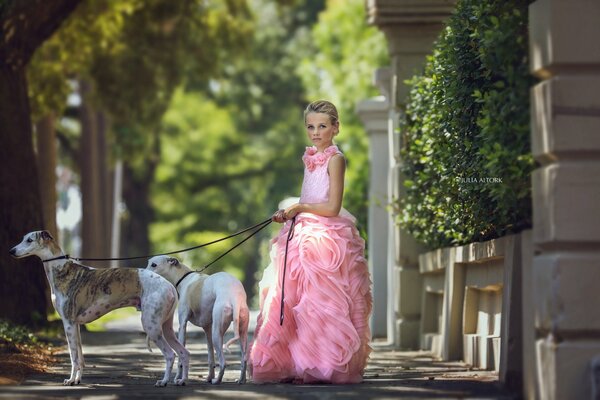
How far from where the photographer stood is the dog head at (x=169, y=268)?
1131 cm

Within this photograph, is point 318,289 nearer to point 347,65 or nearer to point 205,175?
point 347,65

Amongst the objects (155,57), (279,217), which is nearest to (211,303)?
(279,217)

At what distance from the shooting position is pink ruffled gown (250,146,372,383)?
10992mm

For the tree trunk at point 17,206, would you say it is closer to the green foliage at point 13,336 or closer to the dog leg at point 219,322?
the green foliage at point 13,336

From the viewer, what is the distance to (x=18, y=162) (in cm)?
1795

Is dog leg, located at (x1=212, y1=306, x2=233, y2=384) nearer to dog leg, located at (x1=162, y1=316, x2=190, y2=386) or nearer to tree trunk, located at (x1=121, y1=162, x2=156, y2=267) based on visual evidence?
dog leg, located at (x1=162, y1=316, x2=190, y2=386)

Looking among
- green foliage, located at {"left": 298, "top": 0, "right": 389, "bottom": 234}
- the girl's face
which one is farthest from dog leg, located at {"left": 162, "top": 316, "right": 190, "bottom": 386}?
green foliage, located at {"left": 298, "top": 0, "right": 389, "bottom": 234}

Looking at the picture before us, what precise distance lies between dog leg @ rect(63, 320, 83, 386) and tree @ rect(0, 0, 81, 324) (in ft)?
21.5

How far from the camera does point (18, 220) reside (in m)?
17.8

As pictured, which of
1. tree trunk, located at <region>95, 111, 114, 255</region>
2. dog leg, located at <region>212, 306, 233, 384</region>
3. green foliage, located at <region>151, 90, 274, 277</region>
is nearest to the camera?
dog leg, located at <region>212, 306, 233, 384</region>

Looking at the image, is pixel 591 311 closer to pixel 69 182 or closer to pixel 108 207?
pixel 108 207

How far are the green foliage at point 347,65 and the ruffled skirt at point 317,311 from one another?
92.2ft

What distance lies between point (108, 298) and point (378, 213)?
8944 mm

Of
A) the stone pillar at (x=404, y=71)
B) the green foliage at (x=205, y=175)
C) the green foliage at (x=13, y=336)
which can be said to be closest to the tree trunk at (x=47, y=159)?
the green foliage at (x=13, y=336)
